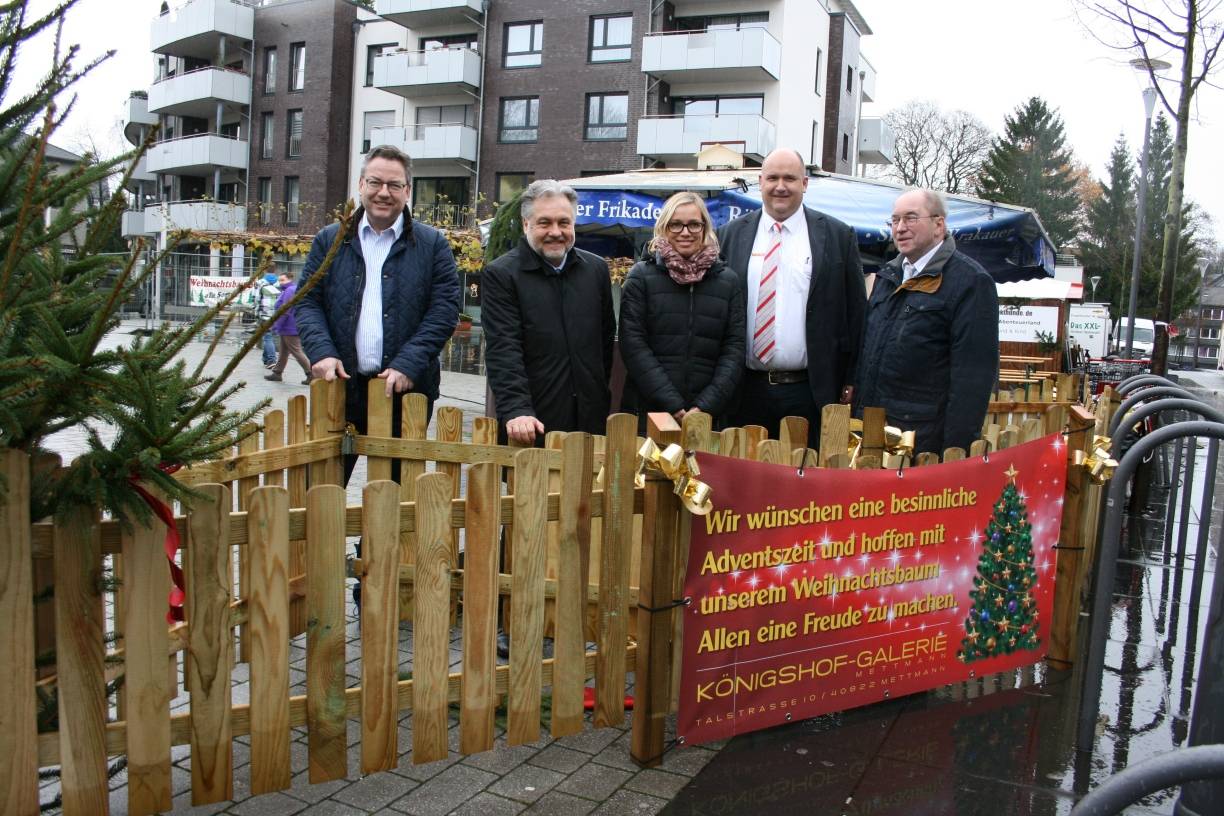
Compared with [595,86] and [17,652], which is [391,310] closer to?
[17,652]

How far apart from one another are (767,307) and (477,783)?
2.77 m

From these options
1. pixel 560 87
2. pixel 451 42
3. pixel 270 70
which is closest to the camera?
pixel 560 87

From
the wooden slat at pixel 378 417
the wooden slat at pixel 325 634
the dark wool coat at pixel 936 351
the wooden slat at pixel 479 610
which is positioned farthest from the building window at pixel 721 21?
the wooden slat at pixel 325 634

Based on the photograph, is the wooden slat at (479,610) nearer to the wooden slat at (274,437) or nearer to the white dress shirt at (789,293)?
the wooden slat at (274,437)

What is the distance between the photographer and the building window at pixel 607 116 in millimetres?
36938

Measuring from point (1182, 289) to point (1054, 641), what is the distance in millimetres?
66344

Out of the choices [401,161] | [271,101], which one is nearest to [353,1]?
[271,101]

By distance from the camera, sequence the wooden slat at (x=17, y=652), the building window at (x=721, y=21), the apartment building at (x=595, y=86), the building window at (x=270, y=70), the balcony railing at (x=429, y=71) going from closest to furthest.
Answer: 1. the wooden slat at (x=17, y=652)
2. the apartment building at (x=595, y=86)
3. the building window at (x=721, y=21)
4. the balcony railing at (x=429, y=71)
5. the building window at (x=270, y=70)

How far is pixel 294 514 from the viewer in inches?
112

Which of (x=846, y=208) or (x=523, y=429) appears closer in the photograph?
(x=523, y=429)

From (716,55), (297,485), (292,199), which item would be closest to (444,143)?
(292,199)

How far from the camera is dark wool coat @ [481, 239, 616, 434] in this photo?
4418mm

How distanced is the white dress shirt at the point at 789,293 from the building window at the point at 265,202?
135ft

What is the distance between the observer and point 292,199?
1750 inches
